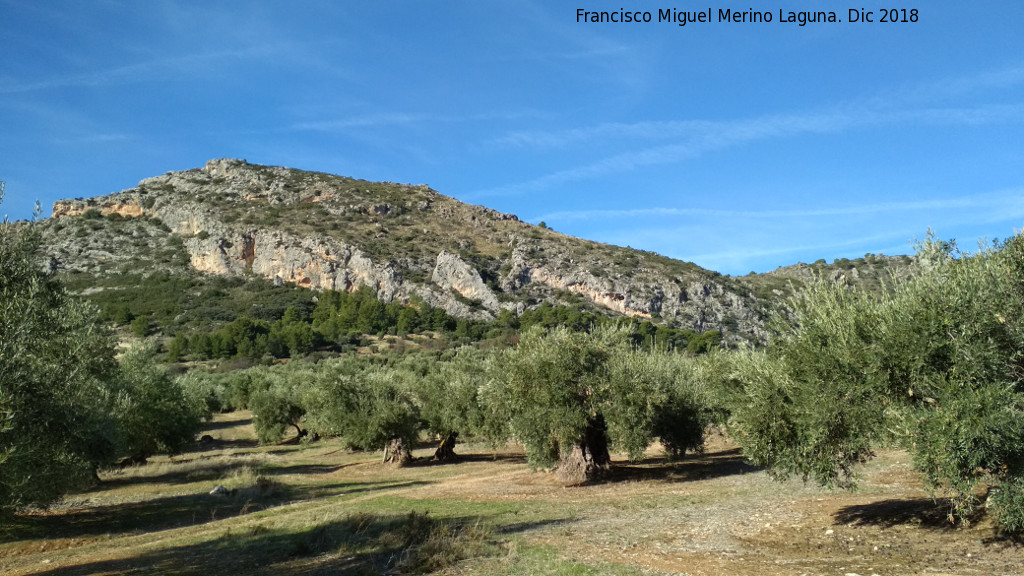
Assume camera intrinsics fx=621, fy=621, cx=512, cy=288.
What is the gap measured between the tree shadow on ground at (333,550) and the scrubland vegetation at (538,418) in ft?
0.26

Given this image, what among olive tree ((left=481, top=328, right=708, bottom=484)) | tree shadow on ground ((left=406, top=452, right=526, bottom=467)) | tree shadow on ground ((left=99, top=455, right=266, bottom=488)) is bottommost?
tree shadow on ground ((left=406, top=452, right=526, bottom=467))

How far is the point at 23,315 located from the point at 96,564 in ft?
20.1

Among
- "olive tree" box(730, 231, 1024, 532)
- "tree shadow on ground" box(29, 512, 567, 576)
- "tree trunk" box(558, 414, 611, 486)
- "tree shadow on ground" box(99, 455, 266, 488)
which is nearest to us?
"olive tree" box(730, 231, 1024, 532)

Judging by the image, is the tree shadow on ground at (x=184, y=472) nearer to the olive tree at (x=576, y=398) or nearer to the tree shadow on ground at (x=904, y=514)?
the olive tree at (x=576, y=398)

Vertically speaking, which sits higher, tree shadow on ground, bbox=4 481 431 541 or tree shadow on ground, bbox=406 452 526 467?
tree shadow on ground, bbox=4 481 431 541

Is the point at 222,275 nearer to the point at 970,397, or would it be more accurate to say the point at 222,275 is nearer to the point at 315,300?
the point at 315,300

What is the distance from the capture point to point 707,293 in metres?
108

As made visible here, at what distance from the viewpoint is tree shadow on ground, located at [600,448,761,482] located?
25.7 metres

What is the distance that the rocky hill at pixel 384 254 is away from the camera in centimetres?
10406

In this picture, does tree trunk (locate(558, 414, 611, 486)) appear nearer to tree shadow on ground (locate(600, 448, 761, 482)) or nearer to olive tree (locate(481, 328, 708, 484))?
olive tree (locate(481, 328, 708, 484))

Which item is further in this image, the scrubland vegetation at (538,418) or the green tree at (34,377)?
the green tree at (34,377)

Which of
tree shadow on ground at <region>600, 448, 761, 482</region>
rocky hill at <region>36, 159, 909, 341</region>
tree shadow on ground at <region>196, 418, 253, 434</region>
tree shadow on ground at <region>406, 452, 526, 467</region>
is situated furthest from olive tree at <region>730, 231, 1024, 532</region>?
rocky hill at <region>36, 159, 909, 341</region>

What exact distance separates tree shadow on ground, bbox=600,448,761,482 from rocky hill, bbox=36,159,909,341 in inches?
2514

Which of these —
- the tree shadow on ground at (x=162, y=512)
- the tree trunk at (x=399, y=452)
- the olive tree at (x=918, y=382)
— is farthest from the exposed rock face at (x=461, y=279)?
the olive tree at (x=918, y=382)
